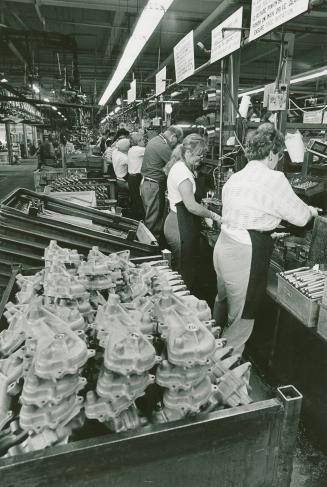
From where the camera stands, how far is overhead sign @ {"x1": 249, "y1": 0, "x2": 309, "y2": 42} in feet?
8.81

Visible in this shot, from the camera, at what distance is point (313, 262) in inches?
126

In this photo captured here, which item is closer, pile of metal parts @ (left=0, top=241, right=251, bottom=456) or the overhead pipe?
pile of metal parts @ (left=0, top=241, right=251, bottom=456)

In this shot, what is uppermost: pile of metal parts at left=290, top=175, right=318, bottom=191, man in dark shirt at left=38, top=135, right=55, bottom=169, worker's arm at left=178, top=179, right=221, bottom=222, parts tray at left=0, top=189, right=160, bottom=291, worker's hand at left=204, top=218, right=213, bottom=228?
man in dark shirt at left=38, top=135, right=55, bottom=169

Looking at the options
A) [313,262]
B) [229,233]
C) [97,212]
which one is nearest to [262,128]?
[229,233]

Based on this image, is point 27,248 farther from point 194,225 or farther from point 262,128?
point 262,128

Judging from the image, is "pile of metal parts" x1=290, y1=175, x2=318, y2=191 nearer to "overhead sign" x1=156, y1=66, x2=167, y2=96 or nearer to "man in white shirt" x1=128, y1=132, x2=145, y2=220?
"overhead sign" x1=156, y1=66, x2=167, y2=96

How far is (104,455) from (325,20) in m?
10.6

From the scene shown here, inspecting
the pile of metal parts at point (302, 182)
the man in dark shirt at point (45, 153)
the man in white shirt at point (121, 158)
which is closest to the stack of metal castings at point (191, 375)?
the pile of metal parts at point (302, 182)

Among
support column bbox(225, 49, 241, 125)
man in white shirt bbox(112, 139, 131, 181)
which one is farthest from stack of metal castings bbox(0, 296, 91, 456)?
man in white shirt bbox(112, 139, 131, 181)

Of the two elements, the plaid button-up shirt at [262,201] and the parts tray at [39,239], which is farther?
the parts tray at [39,239]

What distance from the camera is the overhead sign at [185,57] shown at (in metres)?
5.24

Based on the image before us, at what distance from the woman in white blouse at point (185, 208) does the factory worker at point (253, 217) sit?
0.78 metres

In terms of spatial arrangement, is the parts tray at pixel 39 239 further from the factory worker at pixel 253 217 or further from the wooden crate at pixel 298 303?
the wooden crate at pixel 298 303

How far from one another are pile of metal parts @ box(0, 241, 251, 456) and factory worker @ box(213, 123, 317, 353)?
1.08 meters
